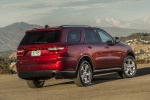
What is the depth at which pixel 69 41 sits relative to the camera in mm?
11828

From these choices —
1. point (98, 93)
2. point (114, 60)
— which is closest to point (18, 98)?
point (98, 93)

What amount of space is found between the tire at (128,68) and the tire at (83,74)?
6.88 feet

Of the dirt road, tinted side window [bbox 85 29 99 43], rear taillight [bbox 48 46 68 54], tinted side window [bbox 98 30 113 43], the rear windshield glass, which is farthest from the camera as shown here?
tinted side window [bbox 98 30 113 43]

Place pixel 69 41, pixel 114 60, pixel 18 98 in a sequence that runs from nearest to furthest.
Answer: pixel 18 98
pixel 69 41
pixel 114 60

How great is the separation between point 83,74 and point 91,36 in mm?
1314

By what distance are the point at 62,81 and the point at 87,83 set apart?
249 cm

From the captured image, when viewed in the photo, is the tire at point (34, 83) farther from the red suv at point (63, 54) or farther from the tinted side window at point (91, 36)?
the tinted side window at point (91, 36)

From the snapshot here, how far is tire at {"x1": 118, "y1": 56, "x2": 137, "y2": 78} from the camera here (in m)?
14.3

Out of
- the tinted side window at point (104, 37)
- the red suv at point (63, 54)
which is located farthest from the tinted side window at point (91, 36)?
the tinted side window at point (104, 37)

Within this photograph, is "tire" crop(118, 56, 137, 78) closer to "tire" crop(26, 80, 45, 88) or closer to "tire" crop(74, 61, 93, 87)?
"tire" crop(74, 61, 93, 87)

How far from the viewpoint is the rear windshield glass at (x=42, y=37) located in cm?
1171

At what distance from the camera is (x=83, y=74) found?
1216 cm

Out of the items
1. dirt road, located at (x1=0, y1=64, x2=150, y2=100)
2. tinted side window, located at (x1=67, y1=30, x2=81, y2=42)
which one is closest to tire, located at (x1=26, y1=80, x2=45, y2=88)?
dirt road, located at (x1=0, y1=64, x2=150, y2=100)

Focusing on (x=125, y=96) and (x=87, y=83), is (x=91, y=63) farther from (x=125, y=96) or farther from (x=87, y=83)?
(x=125, y=96)
